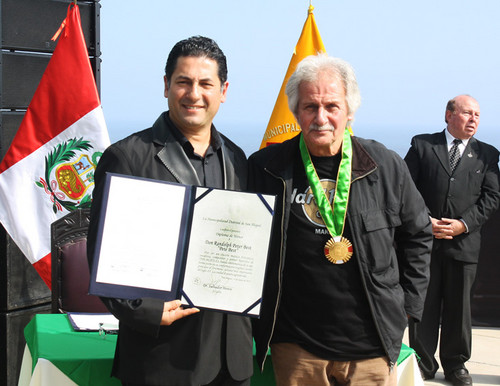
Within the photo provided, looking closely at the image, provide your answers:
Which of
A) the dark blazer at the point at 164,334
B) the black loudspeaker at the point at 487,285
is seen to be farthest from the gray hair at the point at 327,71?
the black loudspeaker at the point at 487,285

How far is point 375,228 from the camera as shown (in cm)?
244

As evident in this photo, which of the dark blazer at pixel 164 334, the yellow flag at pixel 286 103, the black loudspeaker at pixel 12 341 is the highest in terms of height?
the yellow flag at pixel 286 103

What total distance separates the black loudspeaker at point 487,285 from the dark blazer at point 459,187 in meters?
1.83

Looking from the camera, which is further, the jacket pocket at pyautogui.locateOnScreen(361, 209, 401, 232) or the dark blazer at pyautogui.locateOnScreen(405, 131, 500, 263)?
the dark blazer at pyautogui.locateOnScreen(405, 131, 500, 263)

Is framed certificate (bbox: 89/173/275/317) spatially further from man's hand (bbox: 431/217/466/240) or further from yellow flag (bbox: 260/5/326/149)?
yellow flag (bbox: 260/5/326/149)

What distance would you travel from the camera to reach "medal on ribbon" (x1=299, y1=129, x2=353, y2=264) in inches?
93.9

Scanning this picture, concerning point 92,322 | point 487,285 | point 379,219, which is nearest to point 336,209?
point 379,219

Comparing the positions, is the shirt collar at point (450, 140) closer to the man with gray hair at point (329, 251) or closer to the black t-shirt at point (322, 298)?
the man with gray hair at point (329, 251)

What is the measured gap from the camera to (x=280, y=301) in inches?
97.5

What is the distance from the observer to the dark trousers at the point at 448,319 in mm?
4891

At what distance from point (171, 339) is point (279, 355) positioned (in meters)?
0.48

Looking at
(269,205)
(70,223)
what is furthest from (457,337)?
(269,205)

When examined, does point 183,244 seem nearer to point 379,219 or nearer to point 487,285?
point 379,219

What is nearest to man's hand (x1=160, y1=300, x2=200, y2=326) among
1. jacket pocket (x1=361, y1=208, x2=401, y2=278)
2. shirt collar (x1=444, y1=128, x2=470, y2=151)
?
jacket pocket (x1=361, y1=208, x2=401, y2=278)
